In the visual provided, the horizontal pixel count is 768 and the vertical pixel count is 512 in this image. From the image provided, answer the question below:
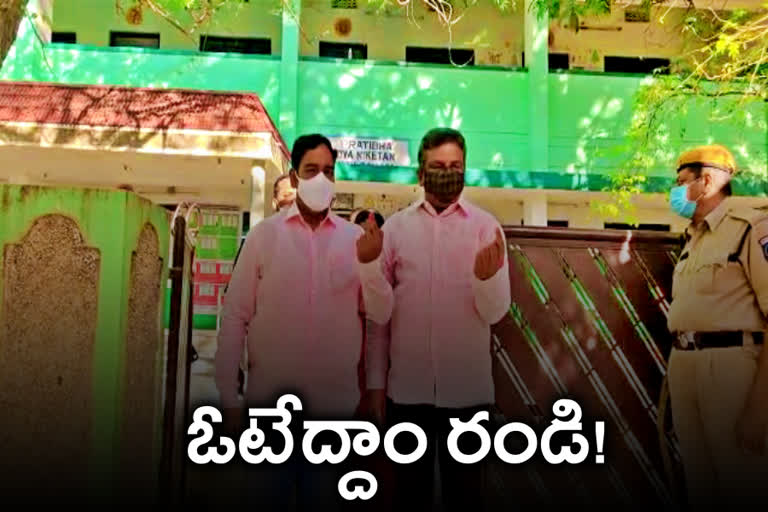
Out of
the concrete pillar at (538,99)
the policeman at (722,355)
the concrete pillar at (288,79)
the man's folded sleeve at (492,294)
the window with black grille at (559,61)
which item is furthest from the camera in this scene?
the window with black grille at (559,61)

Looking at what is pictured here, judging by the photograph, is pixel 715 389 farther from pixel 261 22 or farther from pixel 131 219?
pixel 261 22

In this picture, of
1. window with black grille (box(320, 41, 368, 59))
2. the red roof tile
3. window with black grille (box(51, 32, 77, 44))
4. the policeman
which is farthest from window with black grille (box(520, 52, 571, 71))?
the policeman

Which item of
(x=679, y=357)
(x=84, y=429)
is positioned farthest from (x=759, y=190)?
(x=84, y=429)

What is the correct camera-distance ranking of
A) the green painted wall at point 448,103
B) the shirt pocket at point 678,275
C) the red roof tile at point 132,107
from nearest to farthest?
the shirt pocket at point 678,275, the red roof tile at point 132,107, the green painted wall at point 448,103

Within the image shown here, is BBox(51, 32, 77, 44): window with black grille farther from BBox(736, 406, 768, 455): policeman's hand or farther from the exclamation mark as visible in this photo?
BBox(736, 406, 768, 455): policeman's hand

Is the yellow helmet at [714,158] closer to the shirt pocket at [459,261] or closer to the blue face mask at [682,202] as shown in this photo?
the blue face mask at [682,202]

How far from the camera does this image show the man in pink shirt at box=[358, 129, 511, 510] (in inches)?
95.6

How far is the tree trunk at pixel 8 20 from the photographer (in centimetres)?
379

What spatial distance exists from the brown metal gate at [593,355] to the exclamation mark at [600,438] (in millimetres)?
32

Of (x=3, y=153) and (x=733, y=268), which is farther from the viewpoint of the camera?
(x=3, y=153)

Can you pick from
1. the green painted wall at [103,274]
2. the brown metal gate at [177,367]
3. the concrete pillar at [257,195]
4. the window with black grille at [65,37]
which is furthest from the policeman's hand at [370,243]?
the window with black grille at [65,37]

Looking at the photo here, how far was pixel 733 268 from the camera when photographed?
9.10 feet

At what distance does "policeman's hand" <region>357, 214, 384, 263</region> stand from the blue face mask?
54.9 inches

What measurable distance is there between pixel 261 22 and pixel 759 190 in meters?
8.70
